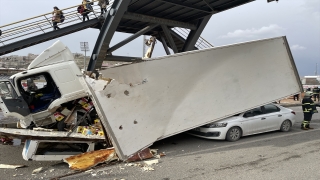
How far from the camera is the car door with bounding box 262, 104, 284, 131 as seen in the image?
8305 mm

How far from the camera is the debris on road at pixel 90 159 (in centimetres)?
543

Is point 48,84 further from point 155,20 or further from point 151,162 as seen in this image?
point 155,20

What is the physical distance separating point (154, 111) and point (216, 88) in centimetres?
213

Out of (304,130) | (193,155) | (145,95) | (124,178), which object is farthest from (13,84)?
(304,130)

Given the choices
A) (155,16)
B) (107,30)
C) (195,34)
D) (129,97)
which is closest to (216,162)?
(129,97)

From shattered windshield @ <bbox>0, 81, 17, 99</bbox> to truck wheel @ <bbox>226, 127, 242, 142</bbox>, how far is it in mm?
5838

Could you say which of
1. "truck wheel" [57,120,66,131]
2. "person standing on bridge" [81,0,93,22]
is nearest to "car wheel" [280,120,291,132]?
"truck wheel" [57,120,66,131]

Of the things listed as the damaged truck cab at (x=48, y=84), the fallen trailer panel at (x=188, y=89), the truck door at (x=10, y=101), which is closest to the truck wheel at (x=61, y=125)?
the damaged truck cab at (x=48, y=84)

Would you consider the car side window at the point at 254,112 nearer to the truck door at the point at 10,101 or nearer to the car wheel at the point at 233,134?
the car wheel at the point at 233,134

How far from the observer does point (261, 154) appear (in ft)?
20.6

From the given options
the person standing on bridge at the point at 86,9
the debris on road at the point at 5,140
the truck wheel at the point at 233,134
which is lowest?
the truck wheel at the point at 233,134

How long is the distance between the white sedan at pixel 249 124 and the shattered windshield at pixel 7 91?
5.10m

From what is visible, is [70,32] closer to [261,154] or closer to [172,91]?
[172,91]

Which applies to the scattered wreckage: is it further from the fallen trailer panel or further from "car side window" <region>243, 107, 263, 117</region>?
"car side window" <region>243, 107, 263, 117</region>
